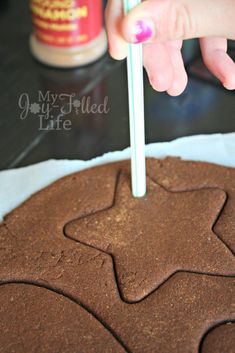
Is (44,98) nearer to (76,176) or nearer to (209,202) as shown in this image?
(76,176)

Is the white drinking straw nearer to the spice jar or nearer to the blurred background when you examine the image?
the blurred background

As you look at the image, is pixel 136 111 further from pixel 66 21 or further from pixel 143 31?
pixel 66 21

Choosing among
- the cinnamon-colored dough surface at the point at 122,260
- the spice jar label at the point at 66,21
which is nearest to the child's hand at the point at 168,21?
the cinnamon-colored dough surface at the point at 122,260

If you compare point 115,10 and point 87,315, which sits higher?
point 115,10

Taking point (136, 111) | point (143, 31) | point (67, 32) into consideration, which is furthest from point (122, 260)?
point (67, 32)

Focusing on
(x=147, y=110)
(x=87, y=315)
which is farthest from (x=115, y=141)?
(x=87, y=315)

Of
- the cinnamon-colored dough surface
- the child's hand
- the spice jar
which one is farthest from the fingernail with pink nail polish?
the spice jar

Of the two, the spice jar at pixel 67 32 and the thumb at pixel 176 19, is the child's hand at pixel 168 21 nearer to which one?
the thumb at pixel 176 19
